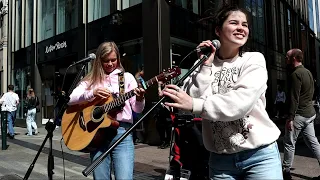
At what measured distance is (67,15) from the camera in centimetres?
Result: 1390

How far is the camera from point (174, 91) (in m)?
1.54

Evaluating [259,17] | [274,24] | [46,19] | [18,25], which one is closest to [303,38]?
[274,24]

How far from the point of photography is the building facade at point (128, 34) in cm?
871

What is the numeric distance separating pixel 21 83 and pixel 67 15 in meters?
6.26


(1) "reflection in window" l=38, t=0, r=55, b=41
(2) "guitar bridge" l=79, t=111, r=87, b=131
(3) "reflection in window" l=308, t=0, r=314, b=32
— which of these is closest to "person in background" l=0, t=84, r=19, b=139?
(1) "reflection in window" l=38, t=0, r=55, b=41

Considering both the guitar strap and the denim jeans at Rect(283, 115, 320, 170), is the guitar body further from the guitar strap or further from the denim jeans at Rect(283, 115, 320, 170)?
the denim jeans at Rect(283, 115, 320, 170)

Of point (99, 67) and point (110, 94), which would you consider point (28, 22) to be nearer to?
point (99, 67)

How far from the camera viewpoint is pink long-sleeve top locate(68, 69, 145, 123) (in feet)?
8.94

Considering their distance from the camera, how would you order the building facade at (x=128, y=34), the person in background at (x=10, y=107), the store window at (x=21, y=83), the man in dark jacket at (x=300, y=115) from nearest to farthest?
the man in dark jacket at (x=300, y=115) → the building facade at (x=128, y=34) → the person in background at (x=10, y=107) → the store window at (x=21, y=83)

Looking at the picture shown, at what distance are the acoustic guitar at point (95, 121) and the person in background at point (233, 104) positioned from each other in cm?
72

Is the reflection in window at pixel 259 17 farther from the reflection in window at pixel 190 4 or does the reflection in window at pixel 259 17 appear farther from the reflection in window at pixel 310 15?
the reflection in window at pixel 310 15

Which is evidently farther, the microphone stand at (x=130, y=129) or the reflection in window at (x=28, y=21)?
the reflection in window at (x=28, y=21)

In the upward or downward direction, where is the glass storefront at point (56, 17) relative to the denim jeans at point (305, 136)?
upward

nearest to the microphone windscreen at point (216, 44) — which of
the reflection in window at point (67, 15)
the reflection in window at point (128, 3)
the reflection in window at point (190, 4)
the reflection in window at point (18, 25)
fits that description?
the reflection in window at point (190, 4)
